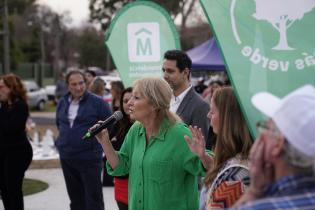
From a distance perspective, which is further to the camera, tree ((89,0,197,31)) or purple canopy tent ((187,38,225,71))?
tree ((89,0,197,31))

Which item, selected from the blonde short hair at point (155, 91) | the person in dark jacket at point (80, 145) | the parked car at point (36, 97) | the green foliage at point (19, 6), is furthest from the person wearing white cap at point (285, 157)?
the green foliage at point (19, 6)

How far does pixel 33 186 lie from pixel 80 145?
3338 mm

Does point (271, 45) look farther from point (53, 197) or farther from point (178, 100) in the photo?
point (53, 197)

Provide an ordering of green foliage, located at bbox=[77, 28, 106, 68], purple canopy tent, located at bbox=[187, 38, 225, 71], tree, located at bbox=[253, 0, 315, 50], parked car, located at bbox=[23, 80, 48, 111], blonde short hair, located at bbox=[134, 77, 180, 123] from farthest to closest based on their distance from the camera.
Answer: green foliage, located at bbox=[77, 28, 106, 68]
parked car, located at bbox=[23, 80, 48, 111]
purple canopy tent, located at bbox=[187, 38, 225, 71]
blonde short hair, located at bbox=[134, 77, 180, 123]
tree, located at bbox=[253, 0, 315, 50]

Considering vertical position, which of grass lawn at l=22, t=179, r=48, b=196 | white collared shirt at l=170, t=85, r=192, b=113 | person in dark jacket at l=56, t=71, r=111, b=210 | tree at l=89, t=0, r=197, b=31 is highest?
tree at l=89, t=0, r=197, b=31

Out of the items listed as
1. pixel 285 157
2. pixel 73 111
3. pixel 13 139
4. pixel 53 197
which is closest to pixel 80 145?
pixel 73 111

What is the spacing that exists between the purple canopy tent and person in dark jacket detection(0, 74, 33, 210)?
7.78 meters

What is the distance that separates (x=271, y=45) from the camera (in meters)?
2.99

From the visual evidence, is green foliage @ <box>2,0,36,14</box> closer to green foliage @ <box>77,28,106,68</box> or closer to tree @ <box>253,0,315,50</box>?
green foliage @ <box>77,28,106,68</box>

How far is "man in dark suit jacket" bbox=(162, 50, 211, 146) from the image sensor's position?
459cm

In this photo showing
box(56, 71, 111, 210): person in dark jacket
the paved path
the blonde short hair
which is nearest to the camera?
the blonde short hair

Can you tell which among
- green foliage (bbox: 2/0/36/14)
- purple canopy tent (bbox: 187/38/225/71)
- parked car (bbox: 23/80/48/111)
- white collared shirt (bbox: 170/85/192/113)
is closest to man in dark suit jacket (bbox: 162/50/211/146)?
white collared shirt (bbox: 170/85/192/113)

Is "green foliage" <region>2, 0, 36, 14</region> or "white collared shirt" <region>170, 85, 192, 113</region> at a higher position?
"green foliage" <region>2, 0, 36, 14</region>

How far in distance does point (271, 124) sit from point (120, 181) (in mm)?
3215
